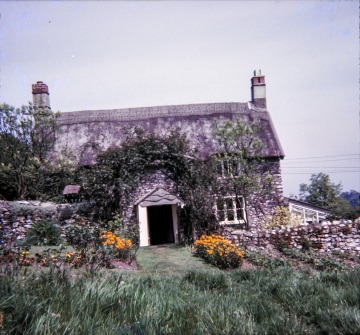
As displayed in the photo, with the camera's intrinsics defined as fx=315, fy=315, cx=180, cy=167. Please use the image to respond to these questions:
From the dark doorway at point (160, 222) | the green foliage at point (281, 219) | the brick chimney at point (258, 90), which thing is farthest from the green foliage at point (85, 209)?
the brick chimney at point (258, 90)

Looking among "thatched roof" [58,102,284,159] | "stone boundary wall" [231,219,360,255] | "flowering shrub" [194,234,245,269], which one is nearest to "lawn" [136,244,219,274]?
"flowering shrub" [194,234,245,269]

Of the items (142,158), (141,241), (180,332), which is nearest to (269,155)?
(142,158)

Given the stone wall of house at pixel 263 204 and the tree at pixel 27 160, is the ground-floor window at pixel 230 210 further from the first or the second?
the tree at pixel 27 160

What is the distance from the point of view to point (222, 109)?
19.5 metres

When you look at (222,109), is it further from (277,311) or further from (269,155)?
(277,311)

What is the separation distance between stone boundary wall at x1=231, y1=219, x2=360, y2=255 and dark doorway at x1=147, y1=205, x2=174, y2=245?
6.74m

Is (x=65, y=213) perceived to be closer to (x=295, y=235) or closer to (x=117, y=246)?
(x=117, y=246)

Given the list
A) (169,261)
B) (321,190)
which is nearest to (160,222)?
(169,261)

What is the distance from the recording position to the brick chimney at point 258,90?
1978 cm

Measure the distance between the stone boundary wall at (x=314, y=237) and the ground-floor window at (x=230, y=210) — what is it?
2143 mm

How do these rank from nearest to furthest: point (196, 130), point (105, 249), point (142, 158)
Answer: point (105, 249)
point (142, 158)
point (196, 130)

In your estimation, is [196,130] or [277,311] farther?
[196,130]

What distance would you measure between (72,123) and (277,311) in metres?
16.9

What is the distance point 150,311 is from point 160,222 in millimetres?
14565
